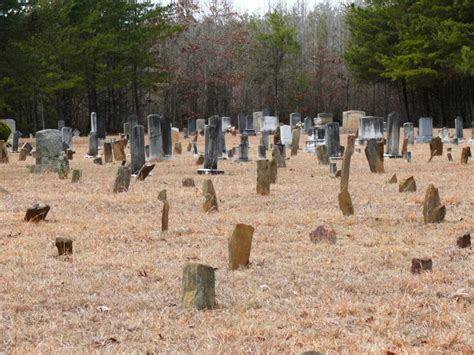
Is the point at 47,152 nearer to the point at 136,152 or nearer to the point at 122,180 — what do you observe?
the point at 136,152

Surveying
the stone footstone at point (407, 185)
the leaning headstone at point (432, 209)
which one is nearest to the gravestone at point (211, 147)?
the stone footstone at point (407, 185)

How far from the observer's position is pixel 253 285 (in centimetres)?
655

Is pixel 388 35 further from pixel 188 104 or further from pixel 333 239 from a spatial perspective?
pixel 333 239

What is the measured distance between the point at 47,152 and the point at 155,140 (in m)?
4.45

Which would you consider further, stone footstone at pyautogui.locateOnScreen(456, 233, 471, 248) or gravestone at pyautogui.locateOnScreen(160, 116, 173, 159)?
gravestone at pyautogui.locateOnScreen(160, 116, 173, 159)

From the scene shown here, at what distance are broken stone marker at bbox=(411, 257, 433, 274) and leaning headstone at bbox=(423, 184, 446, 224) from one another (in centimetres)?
295

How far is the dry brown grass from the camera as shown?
5141 mm

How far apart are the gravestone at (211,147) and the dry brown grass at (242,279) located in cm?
525

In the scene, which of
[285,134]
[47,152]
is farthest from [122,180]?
[285,134]

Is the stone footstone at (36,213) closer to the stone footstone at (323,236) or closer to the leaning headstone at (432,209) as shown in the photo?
the stone footstone at (323,236)

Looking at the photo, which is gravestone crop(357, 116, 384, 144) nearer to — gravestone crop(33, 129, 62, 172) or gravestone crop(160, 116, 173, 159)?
gravestone crop(160, 116, 173, 159)

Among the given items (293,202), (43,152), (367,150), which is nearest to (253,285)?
(293,202)

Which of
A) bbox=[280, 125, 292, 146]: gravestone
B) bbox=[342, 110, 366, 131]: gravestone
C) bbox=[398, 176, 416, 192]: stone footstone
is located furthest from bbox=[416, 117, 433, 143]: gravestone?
bbox=[398, 176, 416, 192]: stone footstone

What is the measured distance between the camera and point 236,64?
196 ft
